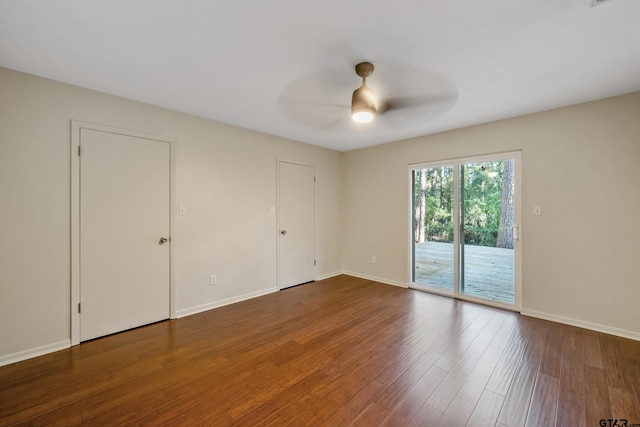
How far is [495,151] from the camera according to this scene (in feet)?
11.2

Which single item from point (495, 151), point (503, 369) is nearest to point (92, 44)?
point (503, 369)

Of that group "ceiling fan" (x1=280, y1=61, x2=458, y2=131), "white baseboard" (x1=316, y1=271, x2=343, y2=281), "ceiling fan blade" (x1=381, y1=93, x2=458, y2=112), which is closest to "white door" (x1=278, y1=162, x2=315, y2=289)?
"white baseboard" (x1=316, y1=271, x2=343, y2=281)

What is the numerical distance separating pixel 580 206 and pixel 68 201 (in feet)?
17.0

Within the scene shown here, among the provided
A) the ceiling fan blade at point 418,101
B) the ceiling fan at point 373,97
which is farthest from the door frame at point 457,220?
the ceiling fan blade at point 418,101

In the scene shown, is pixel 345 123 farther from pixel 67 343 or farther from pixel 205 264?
pixel 67 343

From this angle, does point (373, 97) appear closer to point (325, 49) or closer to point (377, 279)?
point (325, 49)

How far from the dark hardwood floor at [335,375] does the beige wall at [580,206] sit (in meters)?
0.35

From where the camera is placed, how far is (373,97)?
213 cm

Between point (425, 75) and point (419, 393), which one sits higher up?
point (425, 75)

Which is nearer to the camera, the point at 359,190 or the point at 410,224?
the point at 410,224

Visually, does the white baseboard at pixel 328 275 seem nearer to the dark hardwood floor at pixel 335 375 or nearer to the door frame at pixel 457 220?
the door frame at pixel 457 220

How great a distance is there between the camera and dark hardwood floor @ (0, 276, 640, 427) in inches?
64.4

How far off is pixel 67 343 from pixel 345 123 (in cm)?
373

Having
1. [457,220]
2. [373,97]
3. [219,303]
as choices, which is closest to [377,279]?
[457,220]
